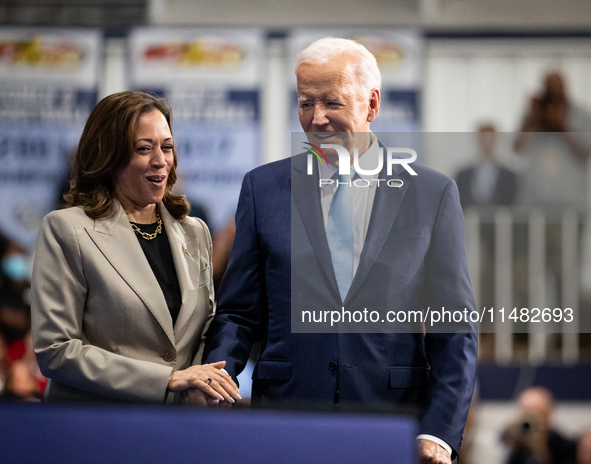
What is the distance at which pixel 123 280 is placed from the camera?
1.52m

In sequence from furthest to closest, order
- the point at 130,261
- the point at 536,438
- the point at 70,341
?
the point at 536,438
the point at 130,261
the point at 70,341

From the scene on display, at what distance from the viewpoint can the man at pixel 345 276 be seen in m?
1.50

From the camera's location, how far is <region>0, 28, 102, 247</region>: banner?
15.7 ft

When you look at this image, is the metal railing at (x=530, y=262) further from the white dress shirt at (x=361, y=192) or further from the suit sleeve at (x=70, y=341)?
the suit sleeve at (x=70, y=341)

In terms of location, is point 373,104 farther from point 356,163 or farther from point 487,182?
point 487,182

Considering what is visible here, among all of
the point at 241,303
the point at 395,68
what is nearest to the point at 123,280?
the point at 241,303

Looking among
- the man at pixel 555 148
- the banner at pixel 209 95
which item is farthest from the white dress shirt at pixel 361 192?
the man at pixel 555 148

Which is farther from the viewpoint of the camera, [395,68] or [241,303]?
[395,68]

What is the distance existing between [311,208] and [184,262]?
0.36 m

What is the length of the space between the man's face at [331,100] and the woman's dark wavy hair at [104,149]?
0.39 m

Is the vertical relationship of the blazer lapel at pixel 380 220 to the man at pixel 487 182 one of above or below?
below

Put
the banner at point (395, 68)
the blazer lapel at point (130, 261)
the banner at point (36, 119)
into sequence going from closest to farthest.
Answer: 1. the blazer lapel at point (130, 261)
2. the banner at point (395, 68)
3. the banner at point (36, 119)

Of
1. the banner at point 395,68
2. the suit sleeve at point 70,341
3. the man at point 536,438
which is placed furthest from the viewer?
the banner at point 395,68

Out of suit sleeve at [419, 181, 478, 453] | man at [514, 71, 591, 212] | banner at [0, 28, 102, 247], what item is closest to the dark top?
suit sleeve at [419, 181, 478, 453]
